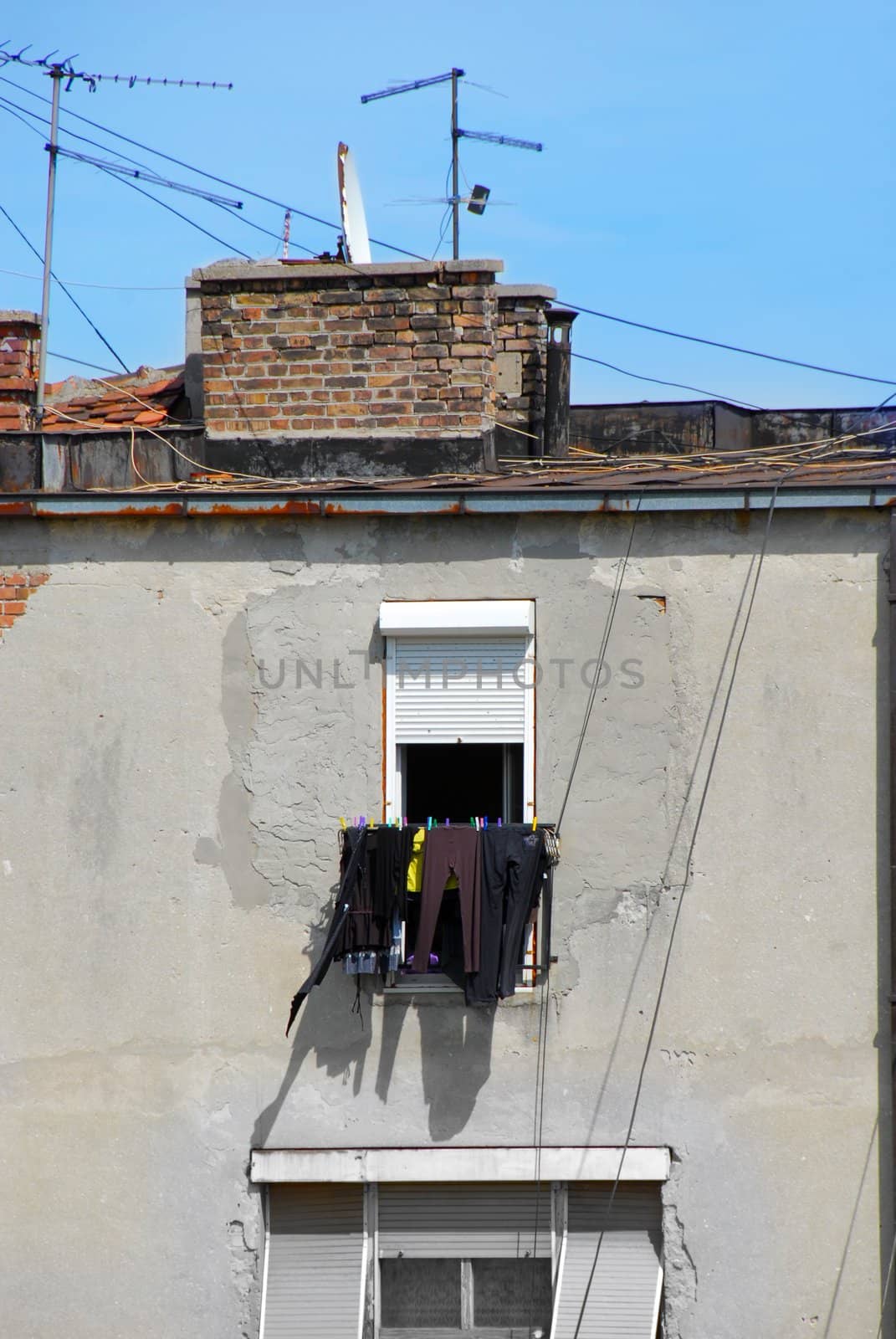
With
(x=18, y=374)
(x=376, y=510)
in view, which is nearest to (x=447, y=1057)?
(x=376, y=510)

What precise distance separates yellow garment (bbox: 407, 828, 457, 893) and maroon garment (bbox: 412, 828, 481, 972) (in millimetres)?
28

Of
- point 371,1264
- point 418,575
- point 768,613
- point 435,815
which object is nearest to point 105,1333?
point 371,1264

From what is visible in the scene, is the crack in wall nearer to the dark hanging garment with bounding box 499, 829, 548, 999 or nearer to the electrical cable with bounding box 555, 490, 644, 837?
the dark hanging garment with bounding box 499, 829, 548, 999

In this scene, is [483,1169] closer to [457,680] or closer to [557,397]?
[457,680]

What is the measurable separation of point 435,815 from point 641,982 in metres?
1.32

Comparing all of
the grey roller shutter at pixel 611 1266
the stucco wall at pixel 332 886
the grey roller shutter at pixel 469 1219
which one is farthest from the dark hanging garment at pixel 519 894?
the grey roller shutter at pixel 611 1266

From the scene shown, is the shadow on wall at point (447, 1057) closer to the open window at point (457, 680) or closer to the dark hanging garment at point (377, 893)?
the open window at point (457, 680)

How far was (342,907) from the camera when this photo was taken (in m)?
6.80

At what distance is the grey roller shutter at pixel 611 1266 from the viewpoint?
686cm

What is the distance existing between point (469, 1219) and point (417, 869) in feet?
5.79

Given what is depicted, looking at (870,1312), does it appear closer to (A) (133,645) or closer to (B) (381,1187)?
(B) (381,1187)

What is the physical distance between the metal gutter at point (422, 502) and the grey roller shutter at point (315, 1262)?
335cm

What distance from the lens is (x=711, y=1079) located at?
22.6ft

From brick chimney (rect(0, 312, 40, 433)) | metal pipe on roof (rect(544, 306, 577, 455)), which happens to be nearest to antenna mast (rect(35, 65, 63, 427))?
brick chimney (rect(0, 312, 40, 433))
